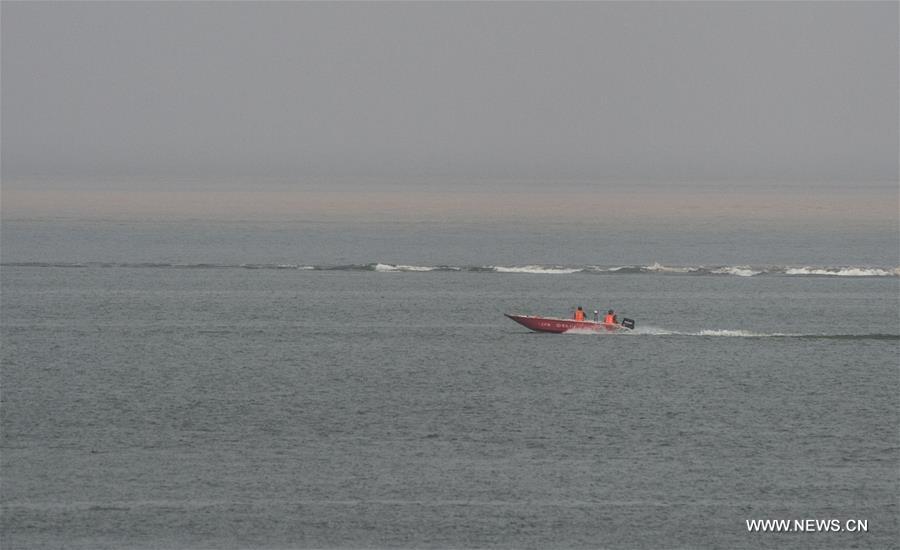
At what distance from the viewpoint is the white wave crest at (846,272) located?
435ft

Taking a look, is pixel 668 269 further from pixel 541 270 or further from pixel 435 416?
pixel 435 416

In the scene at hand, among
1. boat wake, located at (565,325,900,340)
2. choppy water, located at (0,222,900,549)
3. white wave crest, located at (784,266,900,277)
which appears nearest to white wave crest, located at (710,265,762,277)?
white wave crest, located at (784,266,900,277)

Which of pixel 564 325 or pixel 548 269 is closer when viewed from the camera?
pixel 564 325

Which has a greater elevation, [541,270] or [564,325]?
[541,270]

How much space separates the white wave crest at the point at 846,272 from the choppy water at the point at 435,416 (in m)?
14.3

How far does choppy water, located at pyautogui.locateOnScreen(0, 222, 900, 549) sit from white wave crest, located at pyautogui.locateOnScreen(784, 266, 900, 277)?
14318mm

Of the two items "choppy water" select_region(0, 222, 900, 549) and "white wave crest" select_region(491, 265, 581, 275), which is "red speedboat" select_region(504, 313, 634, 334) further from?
"white wave crest" select_region(491, 265, 581, 275)

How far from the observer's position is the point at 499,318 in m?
97.5

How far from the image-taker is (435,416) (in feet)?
→ 190

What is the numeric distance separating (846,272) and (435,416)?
85659 millimetres

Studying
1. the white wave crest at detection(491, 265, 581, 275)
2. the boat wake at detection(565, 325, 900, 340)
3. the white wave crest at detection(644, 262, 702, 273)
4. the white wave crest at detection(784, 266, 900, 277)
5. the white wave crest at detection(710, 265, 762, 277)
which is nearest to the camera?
the boat wake at detection(565, 325, 900, 340)

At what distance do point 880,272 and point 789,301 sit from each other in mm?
30680

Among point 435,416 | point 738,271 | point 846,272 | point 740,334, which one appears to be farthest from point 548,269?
point 435,416

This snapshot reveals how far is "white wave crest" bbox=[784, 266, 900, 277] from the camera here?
435ft
